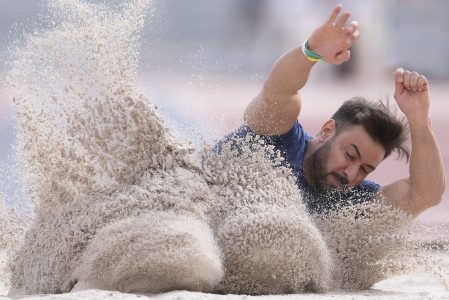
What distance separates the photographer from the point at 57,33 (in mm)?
2588

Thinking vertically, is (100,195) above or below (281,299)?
above

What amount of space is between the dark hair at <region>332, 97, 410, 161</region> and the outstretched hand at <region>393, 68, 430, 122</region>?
179 millimetres

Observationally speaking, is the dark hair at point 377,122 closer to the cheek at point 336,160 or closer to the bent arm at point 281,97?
the cheek at point 336,160

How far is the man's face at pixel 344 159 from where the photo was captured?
2.82m

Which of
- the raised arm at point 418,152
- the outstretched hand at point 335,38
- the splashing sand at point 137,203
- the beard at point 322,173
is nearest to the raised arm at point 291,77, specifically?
the outstretched hand at point 335,38

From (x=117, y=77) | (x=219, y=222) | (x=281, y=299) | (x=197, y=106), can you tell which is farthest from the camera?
(x=197, y=106)

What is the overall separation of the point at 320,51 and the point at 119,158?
29.2 inches

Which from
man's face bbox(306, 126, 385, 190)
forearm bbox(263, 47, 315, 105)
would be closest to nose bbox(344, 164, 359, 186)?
man's face bbox(306, 126, 385, 190)

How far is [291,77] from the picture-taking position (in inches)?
101

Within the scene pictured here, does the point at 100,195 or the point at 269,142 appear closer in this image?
the point at 100,195

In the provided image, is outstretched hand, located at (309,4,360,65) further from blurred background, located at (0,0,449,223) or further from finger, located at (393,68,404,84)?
blurred background, located at (0,0,449,223)

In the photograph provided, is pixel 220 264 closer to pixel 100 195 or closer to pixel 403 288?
pixel 100 195

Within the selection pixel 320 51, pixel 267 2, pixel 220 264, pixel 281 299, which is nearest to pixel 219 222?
pixel 220 264

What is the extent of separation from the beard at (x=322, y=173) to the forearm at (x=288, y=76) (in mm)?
370
